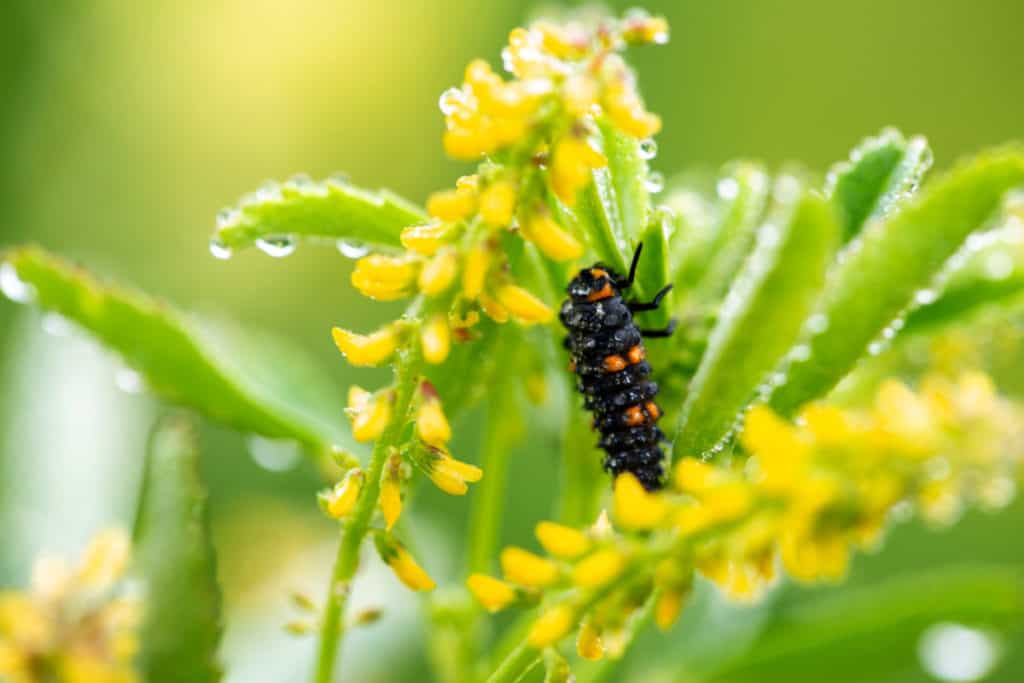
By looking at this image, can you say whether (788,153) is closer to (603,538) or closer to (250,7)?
(250,7)

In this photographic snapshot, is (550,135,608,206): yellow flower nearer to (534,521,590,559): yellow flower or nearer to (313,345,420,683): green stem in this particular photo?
(313,345,420,683): green stem

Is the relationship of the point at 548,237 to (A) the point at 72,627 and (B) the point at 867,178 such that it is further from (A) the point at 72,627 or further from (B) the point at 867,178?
(A) the point at 72,627

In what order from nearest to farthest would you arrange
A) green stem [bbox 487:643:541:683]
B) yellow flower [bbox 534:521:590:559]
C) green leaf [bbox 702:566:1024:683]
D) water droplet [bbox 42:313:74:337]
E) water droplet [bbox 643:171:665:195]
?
1. yellow flower [bbox 534:521:590:559]
2. green stem [bbox 487:643:541:683]
3. water droplet [bbox 643:171:665:195]
4. water droplet [bbox 42:313:74:337]
5. green leaf [bbox 702:566:1024:683]

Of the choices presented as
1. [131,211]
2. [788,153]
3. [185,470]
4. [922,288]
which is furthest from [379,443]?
[788,153]

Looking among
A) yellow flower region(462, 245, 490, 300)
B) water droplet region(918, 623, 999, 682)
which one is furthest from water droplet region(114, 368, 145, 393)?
water droplet region(918, 623, 999, 682)

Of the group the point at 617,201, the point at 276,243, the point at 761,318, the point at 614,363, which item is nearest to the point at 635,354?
the point at 614,363

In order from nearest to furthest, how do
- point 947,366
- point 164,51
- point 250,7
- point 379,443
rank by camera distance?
point 379,443
point 947,366
point 164,51
point 250,7
